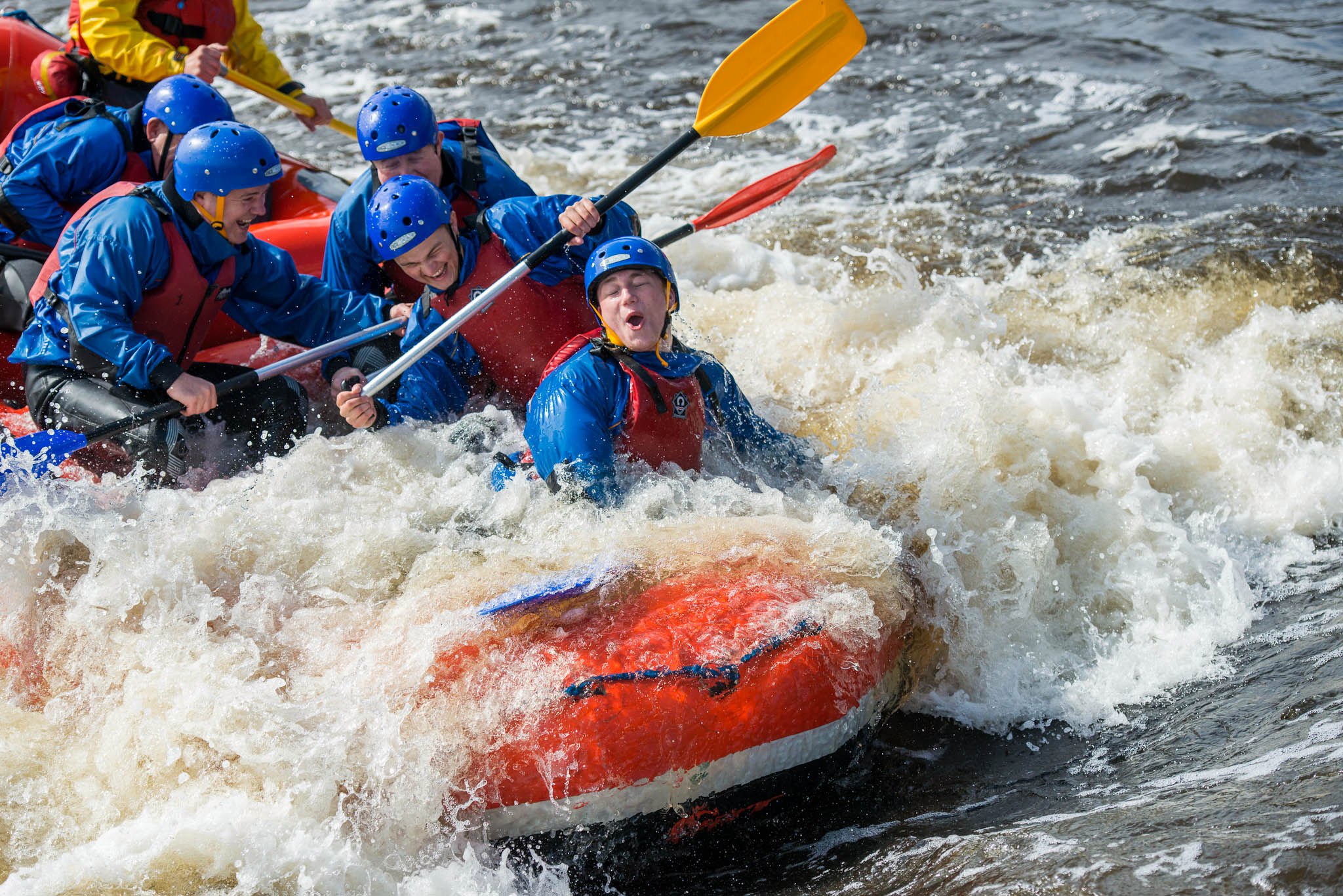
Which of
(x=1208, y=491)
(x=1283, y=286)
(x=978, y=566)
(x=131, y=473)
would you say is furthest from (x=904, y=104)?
(x=131, y=473)

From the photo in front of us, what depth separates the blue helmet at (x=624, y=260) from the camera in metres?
3.60

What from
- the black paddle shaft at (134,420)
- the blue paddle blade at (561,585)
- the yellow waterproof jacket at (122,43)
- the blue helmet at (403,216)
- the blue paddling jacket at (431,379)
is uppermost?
the yellow waterproof jacket at (122,43)

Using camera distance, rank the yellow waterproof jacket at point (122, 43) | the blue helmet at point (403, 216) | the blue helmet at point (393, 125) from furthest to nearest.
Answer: the yellow waterproof jacket at point (122, 43)
the blue helmet at point (393, 125)
the blue helmet at point (403, 216)

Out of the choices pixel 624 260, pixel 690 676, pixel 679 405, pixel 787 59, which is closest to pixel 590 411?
pixel 679 405

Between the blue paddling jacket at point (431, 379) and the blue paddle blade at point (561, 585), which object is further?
the blue paddling jacket at point (431, 379)

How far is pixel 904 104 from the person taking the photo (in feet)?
A: 29.5

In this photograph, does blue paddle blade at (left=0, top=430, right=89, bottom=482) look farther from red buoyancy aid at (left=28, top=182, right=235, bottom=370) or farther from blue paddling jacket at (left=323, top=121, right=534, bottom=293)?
blue paddling jacket at (left=323, top=121, right=534, bottom=293)

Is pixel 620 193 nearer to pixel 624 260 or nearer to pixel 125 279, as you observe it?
pixel 624 260

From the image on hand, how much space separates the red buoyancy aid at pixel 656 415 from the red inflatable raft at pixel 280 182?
7.15ft

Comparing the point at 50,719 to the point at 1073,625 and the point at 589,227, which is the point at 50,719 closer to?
the point at 589,227

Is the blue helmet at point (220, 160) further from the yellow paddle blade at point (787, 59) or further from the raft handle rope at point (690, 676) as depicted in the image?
the raft handle rope at point (690, 676)

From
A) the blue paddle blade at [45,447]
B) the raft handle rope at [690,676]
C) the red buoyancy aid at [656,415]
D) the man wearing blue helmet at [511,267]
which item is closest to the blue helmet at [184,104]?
the man wearing blue helmet at [511,267]

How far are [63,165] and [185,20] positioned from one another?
147 centimetres

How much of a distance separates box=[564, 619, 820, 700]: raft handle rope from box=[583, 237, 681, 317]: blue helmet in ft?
4.03
